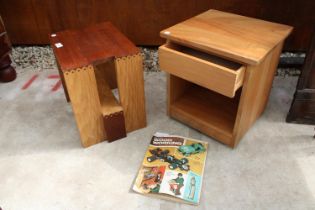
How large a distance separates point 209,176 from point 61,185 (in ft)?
1.83

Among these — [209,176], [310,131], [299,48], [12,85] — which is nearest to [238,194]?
[209,176]

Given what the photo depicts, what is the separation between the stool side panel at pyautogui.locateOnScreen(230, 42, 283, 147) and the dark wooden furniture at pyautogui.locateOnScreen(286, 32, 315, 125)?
0.38 ft

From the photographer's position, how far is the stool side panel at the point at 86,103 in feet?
3.23

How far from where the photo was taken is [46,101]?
144 cm

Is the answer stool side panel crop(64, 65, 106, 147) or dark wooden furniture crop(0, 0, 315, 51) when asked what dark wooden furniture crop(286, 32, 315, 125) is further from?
stool side panel crop(64, 65, 106, 147)

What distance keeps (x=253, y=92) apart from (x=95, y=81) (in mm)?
600

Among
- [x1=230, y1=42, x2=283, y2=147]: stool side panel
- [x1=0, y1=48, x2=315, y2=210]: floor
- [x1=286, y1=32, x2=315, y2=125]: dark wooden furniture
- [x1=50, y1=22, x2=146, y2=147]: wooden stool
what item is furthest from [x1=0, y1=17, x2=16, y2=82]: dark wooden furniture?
[x1=286, y1=32, x2=315, y2=125]: dark wooden furniture

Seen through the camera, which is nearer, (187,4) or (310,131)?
(310,131)

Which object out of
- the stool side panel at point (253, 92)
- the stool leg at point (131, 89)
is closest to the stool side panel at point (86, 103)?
the stool leg at point (131, 89)

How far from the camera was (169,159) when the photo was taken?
109 centimetres

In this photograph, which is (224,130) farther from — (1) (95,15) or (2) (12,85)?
(2) (12,85)

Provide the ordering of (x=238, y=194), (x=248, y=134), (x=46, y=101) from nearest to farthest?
(x=238, y=194) < (x=248, y=134) < (x=46, y=101)

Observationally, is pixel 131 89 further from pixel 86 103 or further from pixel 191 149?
pixel 191 149

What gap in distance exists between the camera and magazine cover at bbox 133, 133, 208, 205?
0.97 meters
